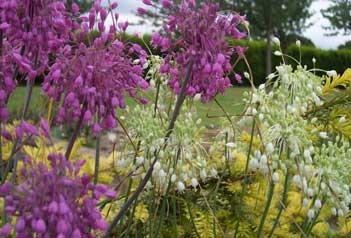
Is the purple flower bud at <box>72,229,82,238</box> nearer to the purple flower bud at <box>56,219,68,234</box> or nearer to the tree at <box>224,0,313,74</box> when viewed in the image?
the purple flower bud at <box>56,219,68,234</box>

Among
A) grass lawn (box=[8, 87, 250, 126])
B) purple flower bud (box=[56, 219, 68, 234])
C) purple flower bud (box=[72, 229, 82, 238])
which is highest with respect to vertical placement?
purple flower bud (box=[56, 219, 68, 234])

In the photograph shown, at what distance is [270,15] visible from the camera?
27.1 meters

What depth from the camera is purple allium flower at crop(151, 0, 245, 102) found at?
149cm

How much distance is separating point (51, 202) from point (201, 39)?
572 millimetres

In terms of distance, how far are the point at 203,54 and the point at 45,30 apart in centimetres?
38

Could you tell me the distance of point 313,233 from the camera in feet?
10.3

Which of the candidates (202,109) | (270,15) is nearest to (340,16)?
(270,15)

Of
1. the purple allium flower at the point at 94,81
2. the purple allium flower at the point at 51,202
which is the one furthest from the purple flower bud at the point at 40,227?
the purple allium flower at the point at 94,81

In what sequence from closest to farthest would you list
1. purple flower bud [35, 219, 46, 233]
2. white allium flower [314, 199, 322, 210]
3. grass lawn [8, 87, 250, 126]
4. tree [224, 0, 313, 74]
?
purple flower bud [35, 219, 46, 233] < white allium flower [314, 199, 322, 210] < grass lawn [8, 87, 250, 126] < tree [224, 0, 313, 74]

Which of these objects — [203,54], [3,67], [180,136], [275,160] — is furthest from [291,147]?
[3,67]

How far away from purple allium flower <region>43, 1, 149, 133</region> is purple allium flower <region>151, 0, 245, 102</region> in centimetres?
13

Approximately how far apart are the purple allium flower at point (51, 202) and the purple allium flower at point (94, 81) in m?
0.22

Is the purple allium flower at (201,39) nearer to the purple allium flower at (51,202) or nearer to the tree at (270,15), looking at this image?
the purple allium flower at (51,202)

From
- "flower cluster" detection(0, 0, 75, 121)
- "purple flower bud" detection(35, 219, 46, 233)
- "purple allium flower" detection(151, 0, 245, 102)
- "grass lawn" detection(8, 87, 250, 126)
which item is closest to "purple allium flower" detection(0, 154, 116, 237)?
"purple flower bud" detection(35, 219, 46, 233)
